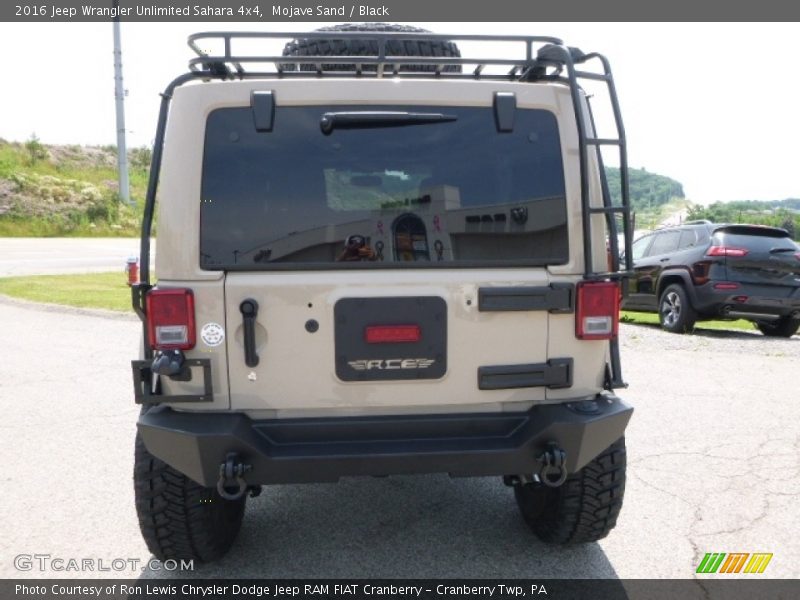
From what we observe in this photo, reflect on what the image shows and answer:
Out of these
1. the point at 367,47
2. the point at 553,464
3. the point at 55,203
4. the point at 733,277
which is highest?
the point at 367,47

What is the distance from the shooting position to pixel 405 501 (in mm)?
3834

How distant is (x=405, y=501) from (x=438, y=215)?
1898 mm

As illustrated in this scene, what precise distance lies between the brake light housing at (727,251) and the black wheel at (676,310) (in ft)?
2.29

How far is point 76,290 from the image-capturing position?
13.7 metres

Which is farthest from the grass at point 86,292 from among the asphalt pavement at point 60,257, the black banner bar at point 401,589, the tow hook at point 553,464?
the tow hook at point 553,464

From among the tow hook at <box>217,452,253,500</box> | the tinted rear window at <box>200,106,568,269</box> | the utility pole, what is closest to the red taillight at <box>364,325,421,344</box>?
the tinted rear window at <box>200,106,568,269</box>

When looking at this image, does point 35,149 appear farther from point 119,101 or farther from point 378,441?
point 378,441

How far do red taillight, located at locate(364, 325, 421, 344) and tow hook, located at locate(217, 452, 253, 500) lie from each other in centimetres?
71

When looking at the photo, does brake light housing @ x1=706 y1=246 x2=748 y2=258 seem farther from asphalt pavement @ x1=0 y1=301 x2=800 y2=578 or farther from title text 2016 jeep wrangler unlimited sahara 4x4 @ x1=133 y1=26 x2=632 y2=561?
title text 2016 jeep wrangler unlimited sahara 4x4 @ x1=133 y1=26 x2=632 y2=561

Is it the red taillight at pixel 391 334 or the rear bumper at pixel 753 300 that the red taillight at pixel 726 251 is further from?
the red taillight at pixel 391 334

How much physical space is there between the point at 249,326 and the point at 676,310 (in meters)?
8.78

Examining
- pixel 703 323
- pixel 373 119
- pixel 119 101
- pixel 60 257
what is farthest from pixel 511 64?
pixel 119 101

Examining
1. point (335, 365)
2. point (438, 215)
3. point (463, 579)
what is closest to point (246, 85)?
point (438, 215)

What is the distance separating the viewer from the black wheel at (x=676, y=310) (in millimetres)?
9680
